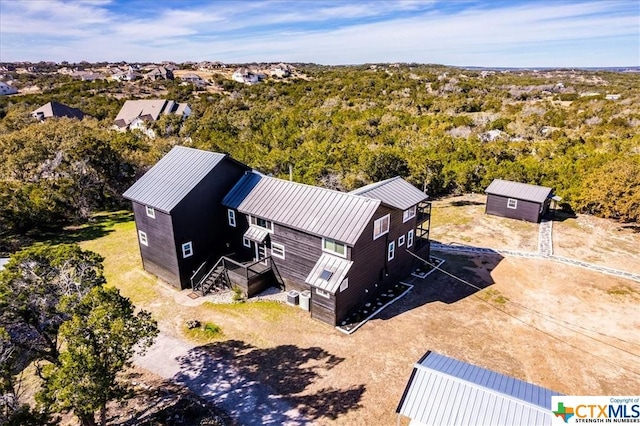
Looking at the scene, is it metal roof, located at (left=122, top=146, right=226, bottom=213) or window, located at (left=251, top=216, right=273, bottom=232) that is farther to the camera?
window, located at (left=251, top=216, right=273, bottom=232)

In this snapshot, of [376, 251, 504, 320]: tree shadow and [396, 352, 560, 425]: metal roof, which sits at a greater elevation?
[396, 352, 560, 425]: metal roof

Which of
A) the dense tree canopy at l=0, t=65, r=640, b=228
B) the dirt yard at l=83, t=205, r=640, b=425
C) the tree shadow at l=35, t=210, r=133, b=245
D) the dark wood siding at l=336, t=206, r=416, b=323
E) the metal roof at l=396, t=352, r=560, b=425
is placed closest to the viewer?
the metal roof at l=396, t=352, r=560, b=425

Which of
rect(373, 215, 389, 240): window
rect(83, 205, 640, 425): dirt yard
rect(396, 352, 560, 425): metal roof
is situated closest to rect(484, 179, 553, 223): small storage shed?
rect(83, 205, 640, 425): dirt yard

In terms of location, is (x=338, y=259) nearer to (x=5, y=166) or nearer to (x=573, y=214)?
(x=573, y=214)

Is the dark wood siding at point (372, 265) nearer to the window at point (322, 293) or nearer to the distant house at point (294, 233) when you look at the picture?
the distant house at point (294, 233)

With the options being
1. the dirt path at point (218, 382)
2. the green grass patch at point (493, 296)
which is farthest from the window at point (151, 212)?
the green grass patch at point (493, 296)

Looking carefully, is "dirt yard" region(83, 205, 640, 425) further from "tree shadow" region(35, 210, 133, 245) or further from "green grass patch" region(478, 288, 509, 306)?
"tree shadow" region(35, 210, 133, 245)

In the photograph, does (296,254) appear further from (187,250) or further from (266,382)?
(266,382)
